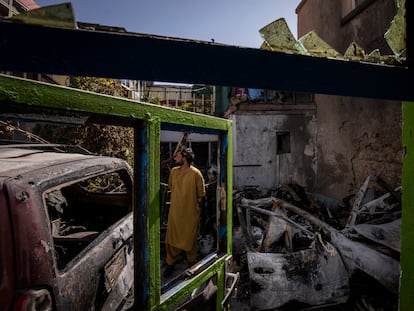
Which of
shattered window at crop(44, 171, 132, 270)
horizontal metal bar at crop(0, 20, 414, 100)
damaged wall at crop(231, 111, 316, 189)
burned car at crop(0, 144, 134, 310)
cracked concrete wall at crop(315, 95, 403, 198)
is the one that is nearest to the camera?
horizontal metal bar at crop(0, 20, 414, 100)

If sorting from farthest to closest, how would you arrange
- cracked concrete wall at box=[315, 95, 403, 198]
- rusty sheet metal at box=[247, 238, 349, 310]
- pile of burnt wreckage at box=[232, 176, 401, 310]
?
cracked concrete wall at box=[315, 95, 403, 198]
rusty sheet metal at box=[247, 238, 349, 310]
pile of burnt wreckage at box=[232, 176, 401, 310]

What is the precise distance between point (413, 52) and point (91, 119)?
5.72 feet

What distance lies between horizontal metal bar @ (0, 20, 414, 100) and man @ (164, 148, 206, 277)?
298cm

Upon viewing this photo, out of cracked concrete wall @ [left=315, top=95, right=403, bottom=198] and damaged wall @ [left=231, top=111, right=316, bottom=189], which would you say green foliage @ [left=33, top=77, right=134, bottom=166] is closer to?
damaged wall @ [left=231, top=111, right=316, bottom=189]

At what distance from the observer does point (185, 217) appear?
4098 mm

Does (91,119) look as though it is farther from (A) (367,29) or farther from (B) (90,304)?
(A) (367,29)

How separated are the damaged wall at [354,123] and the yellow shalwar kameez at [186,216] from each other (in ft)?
14.6

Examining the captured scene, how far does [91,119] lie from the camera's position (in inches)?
63.4

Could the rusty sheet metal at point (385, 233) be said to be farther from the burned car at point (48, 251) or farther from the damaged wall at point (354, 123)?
the burned car at point (48, 251)

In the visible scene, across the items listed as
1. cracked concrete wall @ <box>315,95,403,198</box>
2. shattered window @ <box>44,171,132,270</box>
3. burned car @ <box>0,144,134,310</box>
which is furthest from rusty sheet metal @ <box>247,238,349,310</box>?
cracked concrete wall @ <box>315,95,403,198</box>

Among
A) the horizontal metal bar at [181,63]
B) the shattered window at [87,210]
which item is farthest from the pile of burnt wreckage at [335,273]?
the horizontal metal bar at [181,63]

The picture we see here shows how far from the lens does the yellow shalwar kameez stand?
13.3 ft

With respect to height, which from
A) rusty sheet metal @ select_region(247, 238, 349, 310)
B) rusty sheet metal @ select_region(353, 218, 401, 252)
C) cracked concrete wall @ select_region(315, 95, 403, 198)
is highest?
cracked concrete wall @ select_region(315, 95, 403, 198)

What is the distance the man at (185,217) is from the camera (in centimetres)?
407
